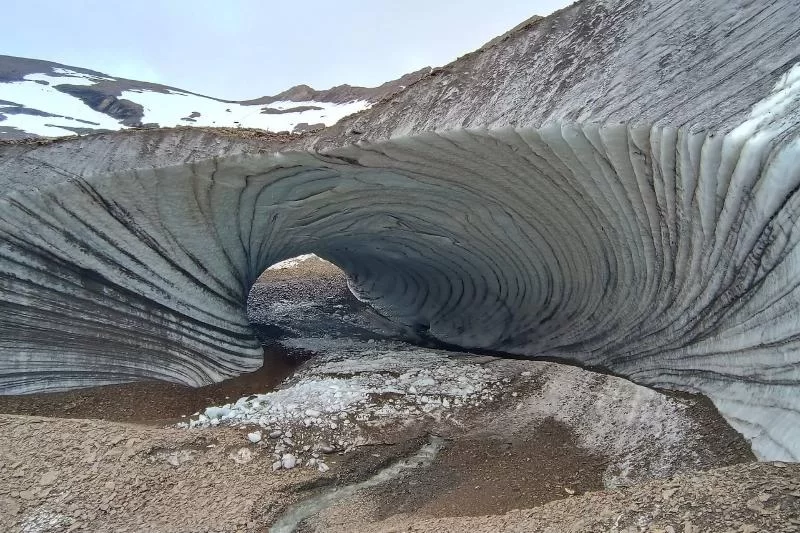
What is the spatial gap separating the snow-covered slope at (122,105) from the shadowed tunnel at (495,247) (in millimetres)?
4444

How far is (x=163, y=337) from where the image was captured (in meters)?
4.65

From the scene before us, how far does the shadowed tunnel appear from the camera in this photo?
278 cm

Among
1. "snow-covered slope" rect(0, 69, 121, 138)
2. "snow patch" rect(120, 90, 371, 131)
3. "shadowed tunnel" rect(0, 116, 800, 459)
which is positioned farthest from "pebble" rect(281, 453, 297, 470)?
"snow-covered slope" rect(0, 69, 121, 138)

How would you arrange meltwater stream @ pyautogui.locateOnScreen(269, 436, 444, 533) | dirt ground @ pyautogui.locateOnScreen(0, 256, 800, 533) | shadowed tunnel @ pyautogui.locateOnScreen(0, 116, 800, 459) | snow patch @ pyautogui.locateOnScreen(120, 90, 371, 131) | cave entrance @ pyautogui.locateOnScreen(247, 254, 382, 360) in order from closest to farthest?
dirt ground @ pyautogui.locateOnScreen(0, 256, 800, 533) → shadowed tunnel @ pyautogui.locateOnScreen(0, 116, 800, 459) → meltwater stream @ pyautogui.locateOnScreen(269, 436, 444, 533) → cave entrance @ pyautogui.locateOnScreen(247, 254, 382, 360) → snow patch @ pyautogui.locateOnScreen(120, 90, 371, 131)

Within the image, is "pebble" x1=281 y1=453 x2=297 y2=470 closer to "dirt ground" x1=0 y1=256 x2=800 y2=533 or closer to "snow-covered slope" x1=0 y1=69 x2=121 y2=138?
"dirt ground" x1=0 y1=256 x2=800 y2=533

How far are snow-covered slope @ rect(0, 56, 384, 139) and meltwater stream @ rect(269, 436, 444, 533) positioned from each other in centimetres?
626

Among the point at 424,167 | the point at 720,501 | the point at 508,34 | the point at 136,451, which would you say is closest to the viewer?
the point at 720,501

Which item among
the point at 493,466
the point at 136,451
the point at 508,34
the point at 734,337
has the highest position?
the point at 508,34

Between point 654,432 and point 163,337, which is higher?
point 163,337

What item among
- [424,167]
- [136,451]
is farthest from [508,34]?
[136,451]

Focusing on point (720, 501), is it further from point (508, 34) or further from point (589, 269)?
point (508, 34)

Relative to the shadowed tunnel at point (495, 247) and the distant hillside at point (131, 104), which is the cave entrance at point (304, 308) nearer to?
the shadowed tunnel at point (495, 247)

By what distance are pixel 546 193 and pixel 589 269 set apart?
0.82 metres

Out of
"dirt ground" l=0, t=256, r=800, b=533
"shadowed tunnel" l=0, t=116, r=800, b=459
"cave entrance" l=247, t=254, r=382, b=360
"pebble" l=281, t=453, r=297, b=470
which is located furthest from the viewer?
"cave entrance" l=247, t=254, r=382, b=360
